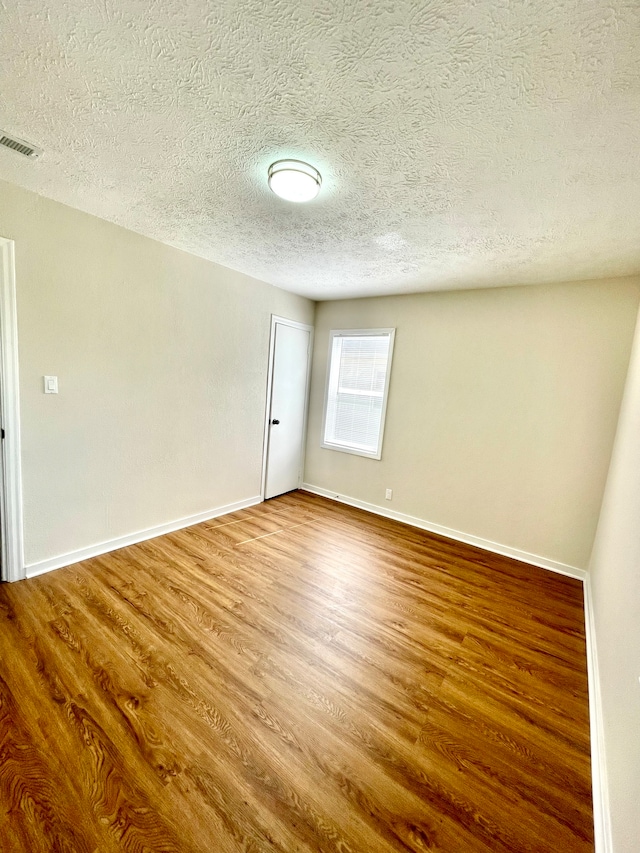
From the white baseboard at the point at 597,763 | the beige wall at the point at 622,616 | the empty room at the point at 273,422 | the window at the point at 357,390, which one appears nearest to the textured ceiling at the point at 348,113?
the empty room at the point at 273,422

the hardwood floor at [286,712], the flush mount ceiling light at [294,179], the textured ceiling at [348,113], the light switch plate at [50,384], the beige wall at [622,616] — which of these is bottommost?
the hardwood floor at [286,712]

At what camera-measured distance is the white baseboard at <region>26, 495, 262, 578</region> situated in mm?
2445

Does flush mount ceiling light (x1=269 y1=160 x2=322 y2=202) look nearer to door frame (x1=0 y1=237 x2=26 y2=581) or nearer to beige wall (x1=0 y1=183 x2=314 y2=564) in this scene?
beige wall (x1=0 y1=183 x2=314 y2=564)

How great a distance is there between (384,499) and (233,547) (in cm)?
187

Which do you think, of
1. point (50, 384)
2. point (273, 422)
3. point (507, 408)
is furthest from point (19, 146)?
point (507, 408)

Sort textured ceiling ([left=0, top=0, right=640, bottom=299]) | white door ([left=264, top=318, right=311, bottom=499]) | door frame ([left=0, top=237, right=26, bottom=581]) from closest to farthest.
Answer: textured ceiling ([left=0, top=0, right=640, bottom=299])
door frame ([left=0, top=237, right=26, bottom=581])
white door ([left=264, top=318, right=311, bottom=499])

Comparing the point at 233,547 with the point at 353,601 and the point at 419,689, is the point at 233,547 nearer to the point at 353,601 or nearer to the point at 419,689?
the point at 353,601

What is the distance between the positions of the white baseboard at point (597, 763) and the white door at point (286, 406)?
10.7 ft

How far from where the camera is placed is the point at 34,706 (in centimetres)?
149

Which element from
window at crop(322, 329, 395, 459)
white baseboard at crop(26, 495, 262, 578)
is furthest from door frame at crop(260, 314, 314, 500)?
white baseboard at crop(26, 495, 262, 578)

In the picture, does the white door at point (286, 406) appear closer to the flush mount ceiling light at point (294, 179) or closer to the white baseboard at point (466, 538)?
the white baseboard at point (466, 538)

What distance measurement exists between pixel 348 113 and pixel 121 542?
3.24m

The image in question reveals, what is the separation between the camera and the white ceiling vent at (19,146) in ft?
5.23

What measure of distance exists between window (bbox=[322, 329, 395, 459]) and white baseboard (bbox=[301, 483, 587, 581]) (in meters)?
0.64
